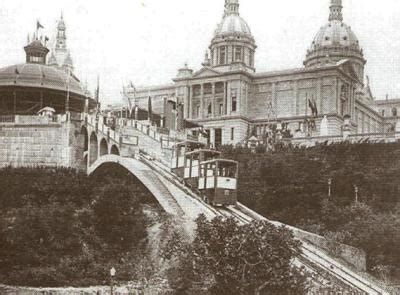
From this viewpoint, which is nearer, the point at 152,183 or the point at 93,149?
the point at 152,183

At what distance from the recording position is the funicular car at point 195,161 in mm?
38750

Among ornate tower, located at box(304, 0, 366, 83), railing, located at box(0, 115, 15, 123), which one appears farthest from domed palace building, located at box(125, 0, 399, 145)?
railing, located at box(0, 115, 15, 123)

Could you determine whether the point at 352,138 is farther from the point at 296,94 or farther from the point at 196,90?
the point at 196,90

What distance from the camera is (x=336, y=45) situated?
98.6m

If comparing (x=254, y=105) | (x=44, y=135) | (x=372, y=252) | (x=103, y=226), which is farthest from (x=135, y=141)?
(x=254, y=105)

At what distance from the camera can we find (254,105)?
80500 millimetres

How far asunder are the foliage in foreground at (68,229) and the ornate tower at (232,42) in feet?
138

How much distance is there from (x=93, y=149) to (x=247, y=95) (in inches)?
1203

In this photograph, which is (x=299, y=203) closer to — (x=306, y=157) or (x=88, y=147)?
(x=306, y=157)

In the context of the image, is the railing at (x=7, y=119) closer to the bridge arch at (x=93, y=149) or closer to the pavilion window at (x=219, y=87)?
the bridge arch at (x=93, y=149)

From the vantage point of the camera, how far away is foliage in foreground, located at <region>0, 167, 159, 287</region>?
112 feet

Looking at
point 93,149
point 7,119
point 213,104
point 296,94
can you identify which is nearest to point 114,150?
point 93,149

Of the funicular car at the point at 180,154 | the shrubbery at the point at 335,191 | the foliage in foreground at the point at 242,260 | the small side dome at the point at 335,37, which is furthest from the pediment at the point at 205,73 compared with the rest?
the foliage in foreground at the point at 242,260

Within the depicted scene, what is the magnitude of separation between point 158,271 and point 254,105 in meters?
48.9
